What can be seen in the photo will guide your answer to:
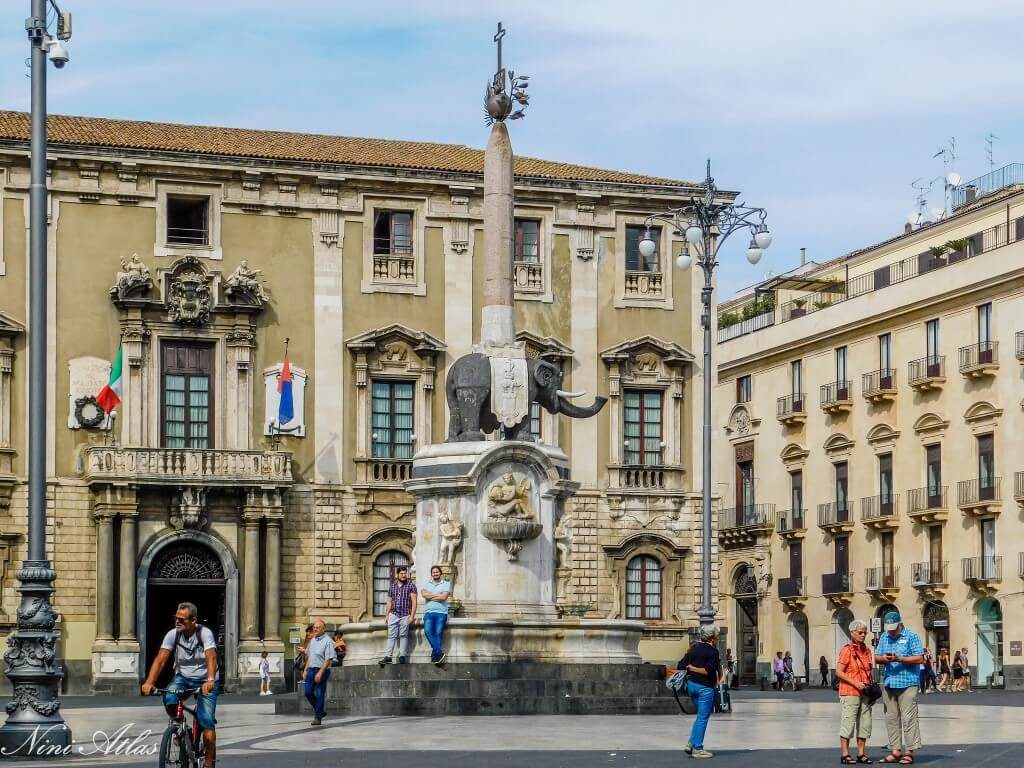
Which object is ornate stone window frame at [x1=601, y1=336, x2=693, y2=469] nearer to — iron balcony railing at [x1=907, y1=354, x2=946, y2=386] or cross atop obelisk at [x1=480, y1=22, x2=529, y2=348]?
iron balcony railing at [x1=907, y1=354, x2=946, y2=386]

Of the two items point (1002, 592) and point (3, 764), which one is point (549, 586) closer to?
point (3, 764)

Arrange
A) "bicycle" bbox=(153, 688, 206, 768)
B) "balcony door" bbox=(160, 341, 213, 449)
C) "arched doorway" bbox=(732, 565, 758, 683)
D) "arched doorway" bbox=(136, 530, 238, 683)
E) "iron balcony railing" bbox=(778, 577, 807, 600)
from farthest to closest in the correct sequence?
"arched doorway" bbox=(732, 565, 758, 683) < "iron balcony railing" bbox=(778, 577, 807, 600) < "balcony door" bbox=(160, 341, 213, 449) < "arched doorway" bbox=(136, 530, 238, 683) < "bicycle" bbox=(153, 688, 206, 768)

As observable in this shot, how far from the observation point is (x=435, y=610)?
30203 mm

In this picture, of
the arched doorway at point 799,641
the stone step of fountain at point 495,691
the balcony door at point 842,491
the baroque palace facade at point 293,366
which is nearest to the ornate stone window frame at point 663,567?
the baroque palace facade at point 293,366

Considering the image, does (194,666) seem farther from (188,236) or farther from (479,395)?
(188,236)

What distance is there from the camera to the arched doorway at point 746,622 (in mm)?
74500

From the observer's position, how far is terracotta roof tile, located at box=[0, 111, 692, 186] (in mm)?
50781

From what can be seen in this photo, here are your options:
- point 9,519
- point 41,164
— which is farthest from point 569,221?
point 41,164

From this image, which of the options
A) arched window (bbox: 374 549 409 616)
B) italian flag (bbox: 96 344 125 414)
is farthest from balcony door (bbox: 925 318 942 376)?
italian flag (bbox: 96 344 125 414)

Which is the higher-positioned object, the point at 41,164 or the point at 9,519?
the point at 41,164

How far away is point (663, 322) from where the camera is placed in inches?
2127

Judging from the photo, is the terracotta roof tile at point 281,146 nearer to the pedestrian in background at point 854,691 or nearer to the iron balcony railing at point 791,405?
the iron balcony railing at point 791,405

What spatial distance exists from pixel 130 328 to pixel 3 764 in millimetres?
29514

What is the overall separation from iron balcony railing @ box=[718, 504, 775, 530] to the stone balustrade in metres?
27.2
